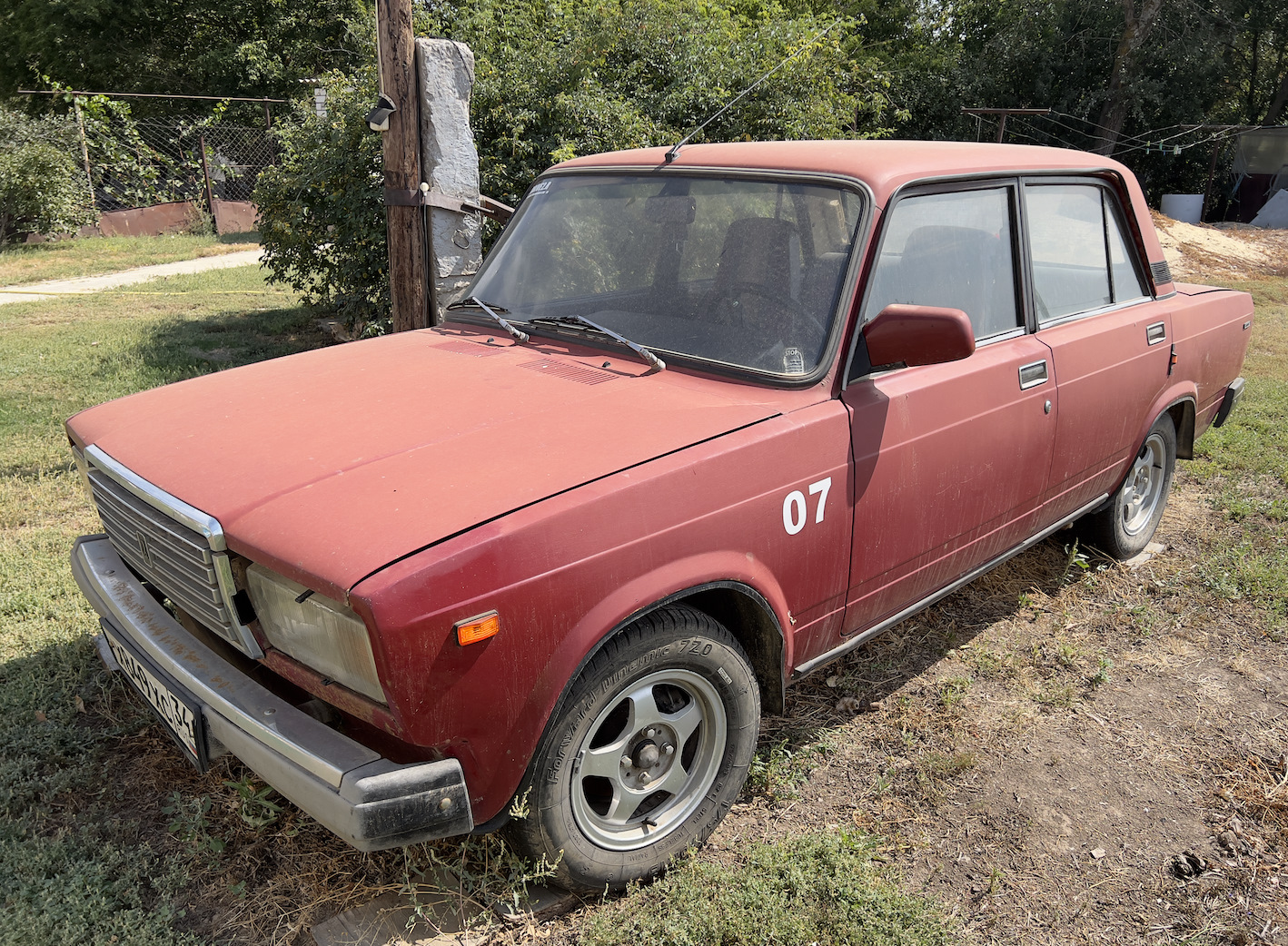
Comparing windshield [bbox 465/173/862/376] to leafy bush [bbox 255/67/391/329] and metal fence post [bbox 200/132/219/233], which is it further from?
metal fence post [bbox 200/132/219/233]

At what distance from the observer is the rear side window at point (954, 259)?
2.94m

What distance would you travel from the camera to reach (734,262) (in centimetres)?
291

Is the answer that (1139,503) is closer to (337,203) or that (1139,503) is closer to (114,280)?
(337,203)

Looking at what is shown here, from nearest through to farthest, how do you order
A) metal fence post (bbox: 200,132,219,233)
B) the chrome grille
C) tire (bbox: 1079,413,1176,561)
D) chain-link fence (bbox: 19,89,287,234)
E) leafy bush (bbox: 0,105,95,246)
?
1. the chrome grille
2. tire (bbox: 1079,413,1176,561)
3. leafy bush (bbox: 0,105,95,246)
4. chain-link fence (bbox: 19,89,287,234)
5. metal fence post (bbox: 200,132,219,233)

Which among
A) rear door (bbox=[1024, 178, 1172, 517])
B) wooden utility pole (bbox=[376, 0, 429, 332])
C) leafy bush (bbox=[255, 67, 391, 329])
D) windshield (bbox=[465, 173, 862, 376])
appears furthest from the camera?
leafy bush (bbox=[255, 67, 391, 329])

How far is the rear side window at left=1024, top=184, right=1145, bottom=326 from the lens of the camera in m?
3.55

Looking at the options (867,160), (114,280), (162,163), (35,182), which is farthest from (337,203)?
(162,163)

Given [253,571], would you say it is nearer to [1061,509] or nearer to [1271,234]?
[1061,509]

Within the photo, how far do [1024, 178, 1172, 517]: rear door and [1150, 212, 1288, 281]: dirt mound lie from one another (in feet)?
40.3

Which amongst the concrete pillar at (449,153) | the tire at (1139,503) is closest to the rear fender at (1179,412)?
the tire at (1139,503)

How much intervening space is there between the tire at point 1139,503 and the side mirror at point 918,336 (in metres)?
2.15

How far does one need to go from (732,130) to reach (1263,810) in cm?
764

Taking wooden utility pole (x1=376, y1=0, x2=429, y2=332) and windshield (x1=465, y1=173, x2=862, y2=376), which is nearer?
windshield (x1=465, y1=173, x2=862, y2=376)

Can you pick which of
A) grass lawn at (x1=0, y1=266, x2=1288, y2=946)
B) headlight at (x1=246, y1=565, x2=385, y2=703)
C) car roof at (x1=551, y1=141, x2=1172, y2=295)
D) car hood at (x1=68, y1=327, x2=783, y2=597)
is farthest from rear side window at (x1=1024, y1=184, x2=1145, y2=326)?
headlight at (x1=246, y1=565, x2=385, y2=703)
